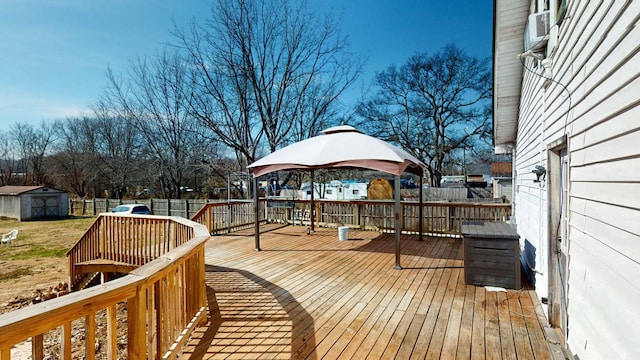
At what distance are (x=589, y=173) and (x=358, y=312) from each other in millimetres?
2495

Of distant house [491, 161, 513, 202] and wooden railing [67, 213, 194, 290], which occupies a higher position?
distant house [491, 161, 513, 202]

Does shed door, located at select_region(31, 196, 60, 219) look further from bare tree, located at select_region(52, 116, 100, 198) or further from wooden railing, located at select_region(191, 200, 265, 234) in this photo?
wooden railing, located at select_region(191, 200, 265, 234)

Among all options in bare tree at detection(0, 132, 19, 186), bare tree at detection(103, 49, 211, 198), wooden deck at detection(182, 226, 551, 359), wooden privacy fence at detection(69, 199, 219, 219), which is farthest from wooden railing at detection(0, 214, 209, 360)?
bare tree at detection(0, 132, 19, 186)

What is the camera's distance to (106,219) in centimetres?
658

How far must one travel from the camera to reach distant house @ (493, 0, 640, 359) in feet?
4.75

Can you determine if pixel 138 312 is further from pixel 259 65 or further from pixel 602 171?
pixel 259 65

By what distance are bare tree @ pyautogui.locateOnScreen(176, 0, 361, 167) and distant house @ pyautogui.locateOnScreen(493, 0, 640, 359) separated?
10788 mm

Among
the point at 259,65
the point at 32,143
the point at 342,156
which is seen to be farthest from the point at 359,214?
the point at 32,143

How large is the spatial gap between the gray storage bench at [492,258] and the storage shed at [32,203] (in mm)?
28163

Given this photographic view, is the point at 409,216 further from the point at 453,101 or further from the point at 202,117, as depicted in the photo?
the point at 453,101

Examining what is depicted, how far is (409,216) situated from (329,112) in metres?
8.32

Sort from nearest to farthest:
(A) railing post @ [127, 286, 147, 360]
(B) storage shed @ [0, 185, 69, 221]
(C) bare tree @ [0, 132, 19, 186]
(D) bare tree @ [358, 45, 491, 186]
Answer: (A) railing post @ [127, 286, 147, 360]
(D) bare tree @ [358, 45, 491, 186]
(B) storage shed @ [0, 185, 69, 221]
(C) bare tree @ [0, 132, 19, 186]

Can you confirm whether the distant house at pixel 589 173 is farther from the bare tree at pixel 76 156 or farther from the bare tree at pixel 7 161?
the bare tree at pixel 7 161

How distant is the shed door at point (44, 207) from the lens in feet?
70.1
